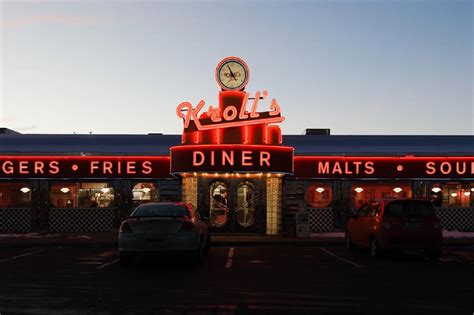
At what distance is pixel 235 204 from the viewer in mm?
25828

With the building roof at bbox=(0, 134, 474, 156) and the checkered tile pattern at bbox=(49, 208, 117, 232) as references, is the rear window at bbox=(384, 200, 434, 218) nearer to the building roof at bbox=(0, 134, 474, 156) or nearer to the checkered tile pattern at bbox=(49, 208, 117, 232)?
the building roof at bbox=(0, 134, 474, 156)

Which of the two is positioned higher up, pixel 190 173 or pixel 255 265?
pixel 190 173

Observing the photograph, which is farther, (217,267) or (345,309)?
(217,267)

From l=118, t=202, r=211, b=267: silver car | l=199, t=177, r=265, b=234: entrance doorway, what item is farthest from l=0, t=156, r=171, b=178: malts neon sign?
l=118, t=202, r=211, b=267: silver car

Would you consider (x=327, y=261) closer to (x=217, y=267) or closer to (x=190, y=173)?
(x=217, y=267)

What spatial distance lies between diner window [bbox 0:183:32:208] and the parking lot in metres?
9.20

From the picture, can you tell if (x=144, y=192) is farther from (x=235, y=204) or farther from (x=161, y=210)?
(x=161, y=210)

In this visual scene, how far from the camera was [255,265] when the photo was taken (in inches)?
586

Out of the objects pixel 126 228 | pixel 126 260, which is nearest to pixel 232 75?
pixel 126 228

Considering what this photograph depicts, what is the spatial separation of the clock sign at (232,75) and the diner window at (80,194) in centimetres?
655

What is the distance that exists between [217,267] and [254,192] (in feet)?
37.6

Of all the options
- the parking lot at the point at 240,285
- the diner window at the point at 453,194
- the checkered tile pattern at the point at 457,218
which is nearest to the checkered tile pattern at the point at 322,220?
the diner window at the point at 453,194

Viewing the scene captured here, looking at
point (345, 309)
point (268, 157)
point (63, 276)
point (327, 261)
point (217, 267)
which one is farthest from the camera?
point (268, 157)

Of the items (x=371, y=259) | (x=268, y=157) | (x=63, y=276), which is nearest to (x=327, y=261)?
(x=371, y=259)
